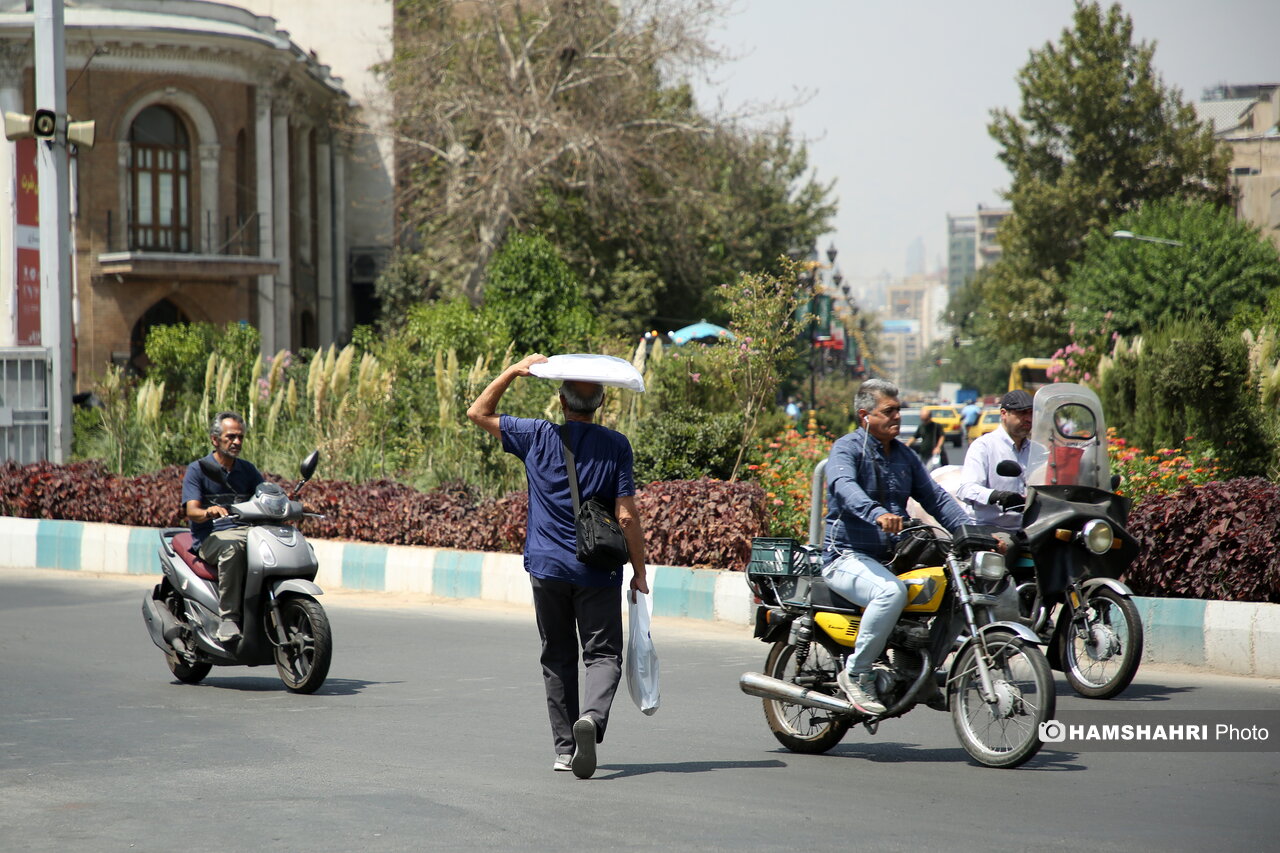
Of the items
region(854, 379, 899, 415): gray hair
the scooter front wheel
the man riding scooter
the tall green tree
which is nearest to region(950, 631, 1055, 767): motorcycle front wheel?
region(854, 379, 899, 415): gray hair

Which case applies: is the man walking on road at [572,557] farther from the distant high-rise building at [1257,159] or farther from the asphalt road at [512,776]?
the distant high-rise building at [1257,159]

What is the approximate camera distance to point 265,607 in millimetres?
8117

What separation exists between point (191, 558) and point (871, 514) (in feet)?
14.5

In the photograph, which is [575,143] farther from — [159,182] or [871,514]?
[871,514]

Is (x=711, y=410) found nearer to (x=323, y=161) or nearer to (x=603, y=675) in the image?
(x=603, y=675)

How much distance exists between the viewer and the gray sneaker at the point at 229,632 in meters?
8.05

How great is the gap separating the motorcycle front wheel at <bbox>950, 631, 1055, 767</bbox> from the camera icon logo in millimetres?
32

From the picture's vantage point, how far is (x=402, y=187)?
146 feet

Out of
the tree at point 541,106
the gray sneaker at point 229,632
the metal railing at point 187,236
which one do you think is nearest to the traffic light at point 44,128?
the gray sneaker at point 229,632

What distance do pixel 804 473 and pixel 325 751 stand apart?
303 inches

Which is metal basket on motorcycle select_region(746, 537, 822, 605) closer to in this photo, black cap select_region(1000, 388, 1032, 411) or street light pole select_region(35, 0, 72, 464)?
black cap select_region(1000, 388, 1032, 411)

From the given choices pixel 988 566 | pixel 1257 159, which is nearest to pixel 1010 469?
pixel 988 566

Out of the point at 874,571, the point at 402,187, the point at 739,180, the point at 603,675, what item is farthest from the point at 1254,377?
the point at 402,187
